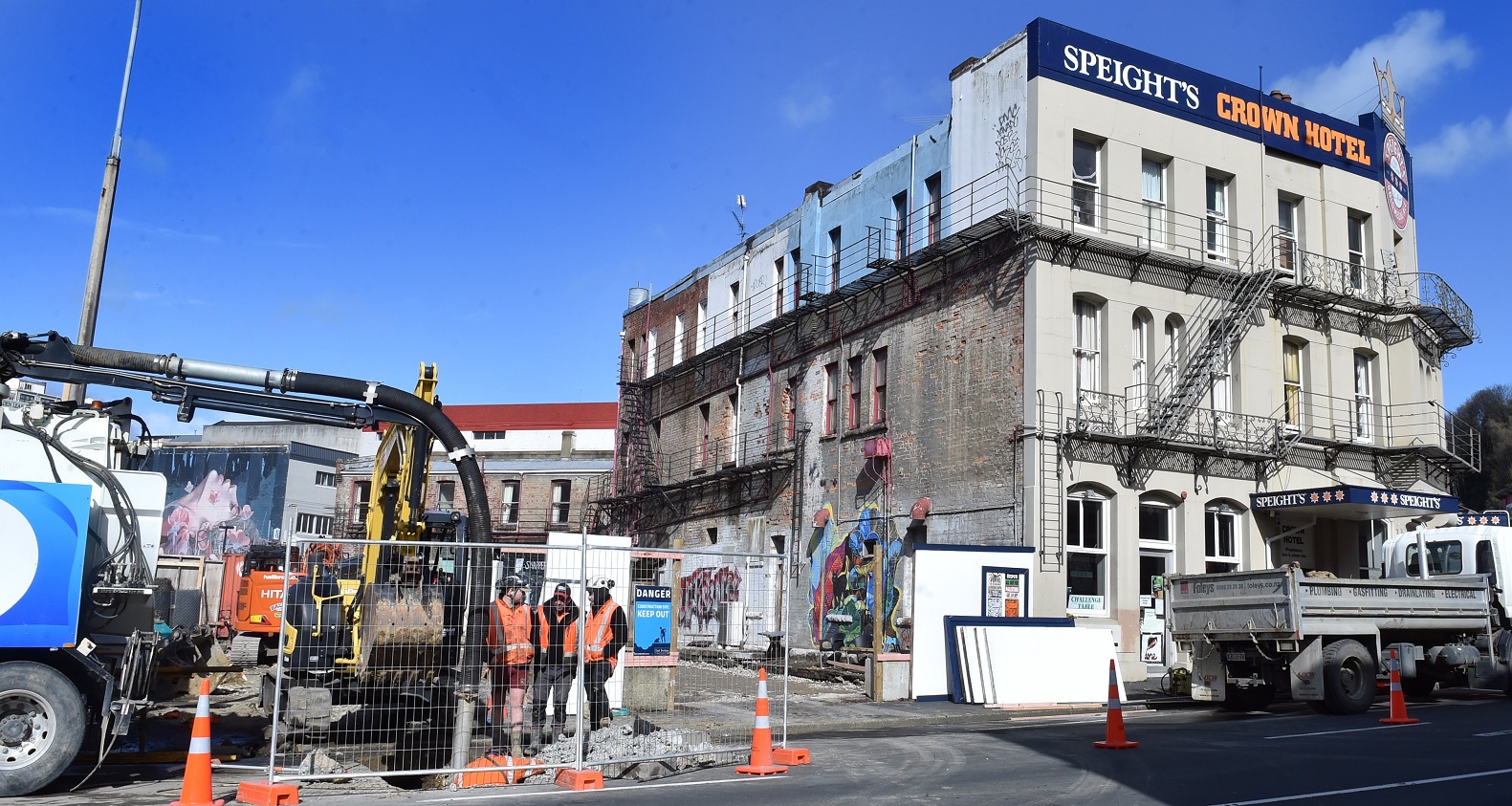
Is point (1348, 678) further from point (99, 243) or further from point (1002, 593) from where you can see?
point (99, 243)

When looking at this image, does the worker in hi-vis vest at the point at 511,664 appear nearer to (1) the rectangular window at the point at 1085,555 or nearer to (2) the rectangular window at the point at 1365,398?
(1) the rectangular window at the point at 1085,555

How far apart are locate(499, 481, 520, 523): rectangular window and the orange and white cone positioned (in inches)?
1830

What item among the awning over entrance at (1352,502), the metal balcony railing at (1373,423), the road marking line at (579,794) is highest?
the metal balcony railing at (1373,423)

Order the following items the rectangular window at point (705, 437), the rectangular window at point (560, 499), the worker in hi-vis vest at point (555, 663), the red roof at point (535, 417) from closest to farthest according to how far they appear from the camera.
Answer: the worker in hi-vis vest at point (555, 663), the rectangular window at point (705, 437), the rectangular window at point (560, 499), the red roof at point (535, 417)

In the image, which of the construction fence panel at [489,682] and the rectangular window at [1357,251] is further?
the rectangular window at [1357,251]

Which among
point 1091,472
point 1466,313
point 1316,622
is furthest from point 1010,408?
point 1466,313

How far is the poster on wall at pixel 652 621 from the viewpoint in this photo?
1617 centimetres

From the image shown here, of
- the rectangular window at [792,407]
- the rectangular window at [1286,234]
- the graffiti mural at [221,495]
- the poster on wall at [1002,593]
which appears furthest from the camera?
the graffiti mural at [221,495]

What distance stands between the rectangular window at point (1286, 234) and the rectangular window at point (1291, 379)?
1741 mm

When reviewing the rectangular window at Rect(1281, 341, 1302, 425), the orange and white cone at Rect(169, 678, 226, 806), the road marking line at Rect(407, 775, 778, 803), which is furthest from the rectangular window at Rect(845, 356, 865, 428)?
the orange and white cone at Rect(169, 678, 226, 806)

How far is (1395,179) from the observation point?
2825 centimetres

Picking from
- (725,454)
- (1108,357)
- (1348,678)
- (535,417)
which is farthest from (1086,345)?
(535,417)

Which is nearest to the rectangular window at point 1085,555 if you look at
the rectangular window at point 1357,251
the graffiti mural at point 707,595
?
the graffiti mural at point 707,595

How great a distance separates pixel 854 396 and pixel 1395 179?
566 inches
